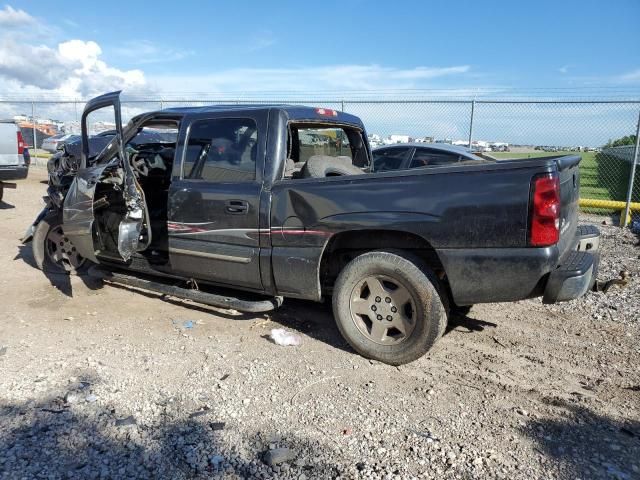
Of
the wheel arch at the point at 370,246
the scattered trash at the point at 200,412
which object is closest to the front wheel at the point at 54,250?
the wheel arch at the point at 370,246

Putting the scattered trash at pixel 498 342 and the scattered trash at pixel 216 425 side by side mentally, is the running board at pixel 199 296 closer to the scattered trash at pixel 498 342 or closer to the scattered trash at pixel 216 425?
the scattered trash at pixel 216 425

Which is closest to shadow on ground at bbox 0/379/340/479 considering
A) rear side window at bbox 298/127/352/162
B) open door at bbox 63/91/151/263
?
open door at bbox 63/91/151/263

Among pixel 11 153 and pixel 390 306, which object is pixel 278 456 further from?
pixel 11 153

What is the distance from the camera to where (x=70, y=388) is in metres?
3.33

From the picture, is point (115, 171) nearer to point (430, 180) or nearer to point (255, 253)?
point (255, 253)

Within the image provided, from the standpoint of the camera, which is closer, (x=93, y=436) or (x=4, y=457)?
(x=4, y=457)

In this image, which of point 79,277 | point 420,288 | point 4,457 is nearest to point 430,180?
point 420,288

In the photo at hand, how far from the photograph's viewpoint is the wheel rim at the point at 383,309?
3.69 meters

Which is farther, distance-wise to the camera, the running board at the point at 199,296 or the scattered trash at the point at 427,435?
the running board at the point at 199,296

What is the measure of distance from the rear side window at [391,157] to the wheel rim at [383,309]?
5.44 metres

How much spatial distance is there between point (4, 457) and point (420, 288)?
105 inches

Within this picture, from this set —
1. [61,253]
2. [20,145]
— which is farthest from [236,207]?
[20,145]

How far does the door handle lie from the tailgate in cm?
234

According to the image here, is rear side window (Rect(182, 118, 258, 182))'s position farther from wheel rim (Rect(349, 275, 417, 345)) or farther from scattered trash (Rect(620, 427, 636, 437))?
scattered trash (Rect(620, 427, 636, 437))
